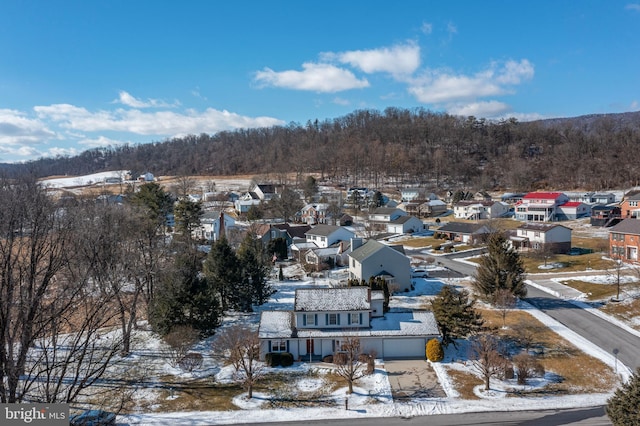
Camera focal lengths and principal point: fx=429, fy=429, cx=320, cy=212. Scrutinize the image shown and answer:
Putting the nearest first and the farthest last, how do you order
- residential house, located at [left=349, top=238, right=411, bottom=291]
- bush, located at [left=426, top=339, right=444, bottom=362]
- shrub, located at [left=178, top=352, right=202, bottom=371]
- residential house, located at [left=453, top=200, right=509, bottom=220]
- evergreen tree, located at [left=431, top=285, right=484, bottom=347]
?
shrub, located at [left=178, top=352, right=202, bottom=371] → bush, located at [left=426, top=339, right=444, bottom=362] → evergreen tree, located at [left=431, top=285, right=484, bottom=347] → residential house, located at [left=349, top=238, right=411, bottom=291] → residential house, located at [left=453, top=200, right=509, bottom=220]

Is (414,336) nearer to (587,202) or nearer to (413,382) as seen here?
(413,382)

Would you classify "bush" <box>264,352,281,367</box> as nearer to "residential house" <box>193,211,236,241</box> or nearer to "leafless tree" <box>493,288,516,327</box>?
"leafless tree" <box>493,288,516,327</box>

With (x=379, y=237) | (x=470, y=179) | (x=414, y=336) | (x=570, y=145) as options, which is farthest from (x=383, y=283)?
(x=570, y=145)

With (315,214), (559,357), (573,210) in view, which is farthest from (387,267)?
(573,210)

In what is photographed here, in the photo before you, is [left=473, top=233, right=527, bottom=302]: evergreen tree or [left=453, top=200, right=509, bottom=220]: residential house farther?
[left=453, top=200, right=509, bottom=220]: residential house

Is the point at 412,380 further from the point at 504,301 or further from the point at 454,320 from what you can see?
the point at 504,301

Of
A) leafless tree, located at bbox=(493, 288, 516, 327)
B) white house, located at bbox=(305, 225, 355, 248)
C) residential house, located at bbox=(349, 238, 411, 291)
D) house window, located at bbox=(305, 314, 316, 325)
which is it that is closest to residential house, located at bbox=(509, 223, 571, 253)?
leafless tree, located at bbox=(493, 288, 516, 327)
